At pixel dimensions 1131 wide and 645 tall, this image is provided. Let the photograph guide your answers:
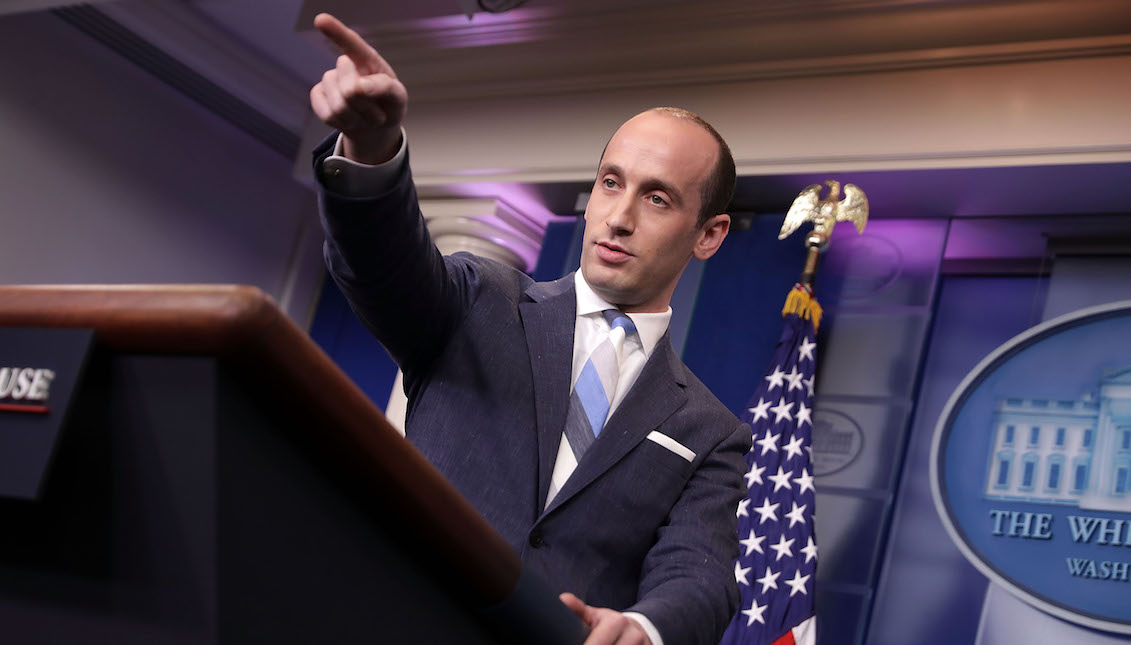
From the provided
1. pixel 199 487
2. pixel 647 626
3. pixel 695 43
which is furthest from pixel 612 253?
pixel 695 43

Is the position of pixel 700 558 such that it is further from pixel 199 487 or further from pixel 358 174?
pixel 199 487

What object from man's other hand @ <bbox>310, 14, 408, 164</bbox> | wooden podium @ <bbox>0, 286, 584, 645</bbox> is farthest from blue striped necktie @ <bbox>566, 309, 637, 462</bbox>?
wooden podium @ <bbox>0, 286, 584, 645</bbox>

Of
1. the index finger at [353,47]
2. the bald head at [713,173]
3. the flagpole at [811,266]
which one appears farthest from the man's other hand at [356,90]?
the flagpole at [811,266]

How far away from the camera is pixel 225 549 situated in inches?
18.9

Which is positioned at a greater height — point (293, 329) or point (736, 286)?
point (736, 286)

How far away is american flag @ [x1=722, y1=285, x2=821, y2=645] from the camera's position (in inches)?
133

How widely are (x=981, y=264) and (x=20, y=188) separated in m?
4.27

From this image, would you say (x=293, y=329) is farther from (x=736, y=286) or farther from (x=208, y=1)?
(x=208, y=1)

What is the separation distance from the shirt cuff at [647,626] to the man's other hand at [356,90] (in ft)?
1.44

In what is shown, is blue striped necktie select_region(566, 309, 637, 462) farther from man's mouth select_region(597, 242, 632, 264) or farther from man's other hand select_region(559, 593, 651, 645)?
man's other hand select_region(559, 593, 651, 645)

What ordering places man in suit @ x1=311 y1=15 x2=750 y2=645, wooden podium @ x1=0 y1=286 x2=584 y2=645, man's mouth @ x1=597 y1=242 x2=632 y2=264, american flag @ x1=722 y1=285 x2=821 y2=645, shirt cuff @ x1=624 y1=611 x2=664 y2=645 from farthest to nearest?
american flag @ x1=722 y1=285 x2=821 y2=645, man's mouth @ x1=597 y1=242 x2=632 y2=264, man in suit @ x1=311 y1=15 x2=750 y2=645, shirt cuff @ x1=624 y1=611 x2=664 y2=645, wooden podium @ x1=0 y1=286 x2=584 y2=645

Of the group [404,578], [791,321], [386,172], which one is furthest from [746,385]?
[404,578]

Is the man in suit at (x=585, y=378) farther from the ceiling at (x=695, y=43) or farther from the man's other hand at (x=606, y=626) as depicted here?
the ceiling at (x=695, y=43)

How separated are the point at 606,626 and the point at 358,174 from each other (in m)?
0.42
